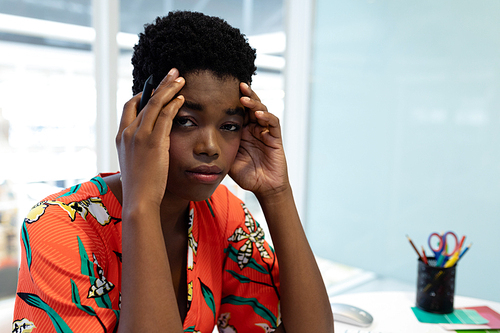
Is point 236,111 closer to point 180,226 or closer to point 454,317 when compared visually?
point 180,226

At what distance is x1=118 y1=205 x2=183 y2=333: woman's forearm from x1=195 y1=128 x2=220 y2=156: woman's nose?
0.15m

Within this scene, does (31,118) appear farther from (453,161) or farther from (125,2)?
(453,161)

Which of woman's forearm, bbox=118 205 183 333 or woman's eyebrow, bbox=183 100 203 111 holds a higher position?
woman's eyebrow, bbox=183 100 203 111

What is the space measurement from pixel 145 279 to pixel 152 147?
0.24 metres

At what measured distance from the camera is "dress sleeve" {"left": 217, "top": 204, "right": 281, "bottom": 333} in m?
1.00

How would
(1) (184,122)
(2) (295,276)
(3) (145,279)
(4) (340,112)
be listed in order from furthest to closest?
1. (4) (340,112)
2. (2) (295,276)
3. (1) (184,122)
4. (3) (145,279)

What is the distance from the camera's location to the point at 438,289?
1.12m

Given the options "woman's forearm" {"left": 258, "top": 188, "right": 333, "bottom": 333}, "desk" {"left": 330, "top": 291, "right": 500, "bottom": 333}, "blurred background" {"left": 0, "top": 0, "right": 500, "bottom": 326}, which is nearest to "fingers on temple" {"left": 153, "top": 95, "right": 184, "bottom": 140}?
"woman's forearm" {"left": 258, "top": 188, "right": 333, "bottom": 333}

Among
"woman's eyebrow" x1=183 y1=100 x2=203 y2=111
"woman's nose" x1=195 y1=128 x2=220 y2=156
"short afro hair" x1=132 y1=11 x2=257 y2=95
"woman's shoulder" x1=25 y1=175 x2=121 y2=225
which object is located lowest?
"woman's shoulder" x1=25 y1=175 x2=121 y2=225

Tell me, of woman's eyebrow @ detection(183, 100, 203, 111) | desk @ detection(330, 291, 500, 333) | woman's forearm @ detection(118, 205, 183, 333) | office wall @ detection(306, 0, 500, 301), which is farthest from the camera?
office wall @ detection(306, 0, 500, 301)

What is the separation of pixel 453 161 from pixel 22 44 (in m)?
2.16

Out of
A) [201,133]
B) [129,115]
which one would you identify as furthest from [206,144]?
[129,115]

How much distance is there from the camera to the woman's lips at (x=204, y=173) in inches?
32.2

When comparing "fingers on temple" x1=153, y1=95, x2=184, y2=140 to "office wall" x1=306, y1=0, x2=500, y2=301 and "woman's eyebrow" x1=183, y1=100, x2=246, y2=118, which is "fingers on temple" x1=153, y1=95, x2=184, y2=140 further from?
"office wall" x1=306, y1=0, x2=500, y2=301
